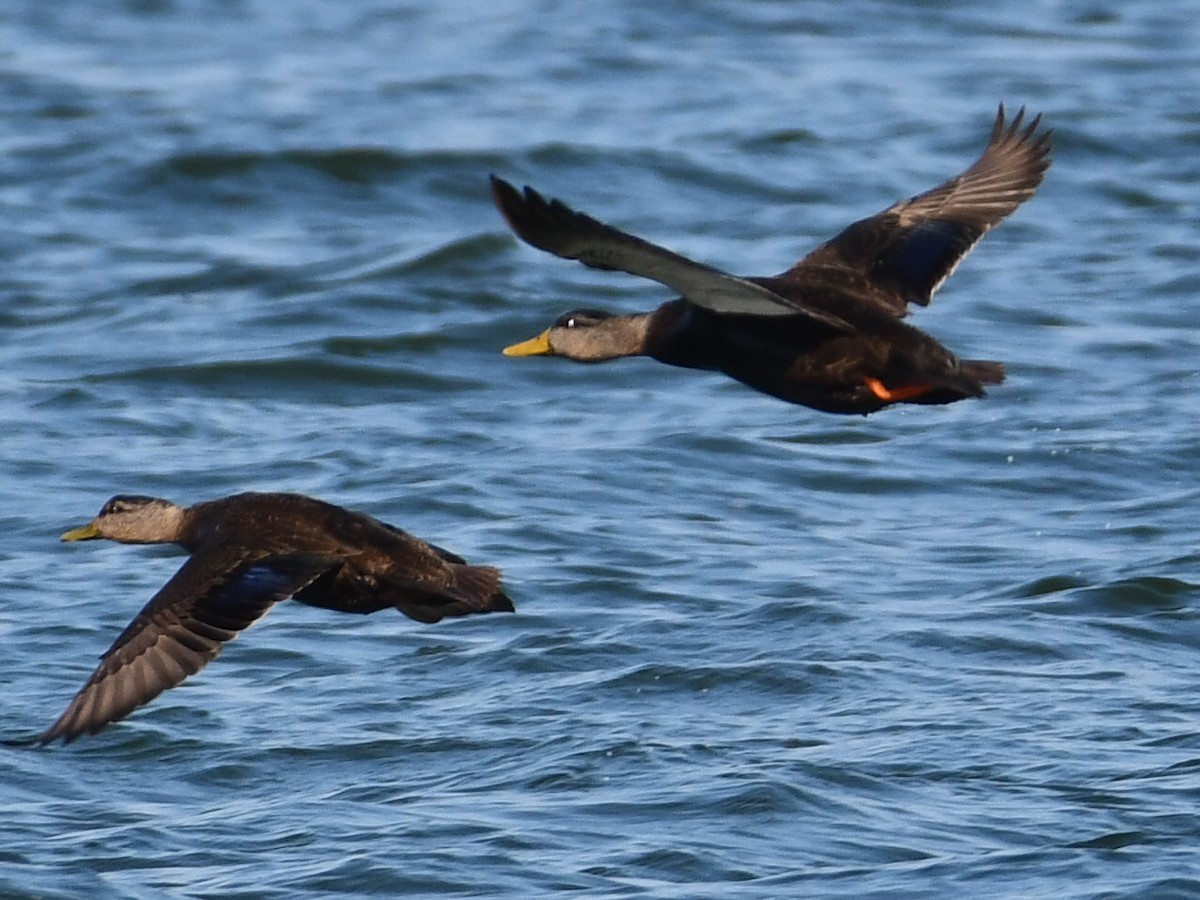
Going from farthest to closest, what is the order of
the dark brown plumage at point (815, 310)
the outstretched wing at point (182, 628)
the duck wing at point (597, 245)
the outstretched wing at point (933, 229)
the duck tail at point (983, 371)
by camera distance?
the outstretched wing at point (933, 229) → the duck tail at point (983, 371) → the outstretched wing at point (182, 628) → the dark brown plumage at point (815, 310) → the duck wing at point (597, 245)

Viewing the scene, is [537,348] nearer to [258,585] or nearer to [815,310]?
[815,310]

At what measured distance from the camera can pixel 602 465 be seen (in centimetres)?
1249

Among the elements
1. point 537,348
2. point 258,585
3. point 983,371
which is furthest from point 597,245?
point 537,348

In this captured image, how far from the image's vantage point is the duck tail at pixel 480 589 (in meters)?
7.64

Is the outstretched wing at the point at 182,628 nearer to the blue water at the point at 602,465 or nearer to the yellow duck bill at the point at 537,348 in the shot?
the blue water at the point at 602,465

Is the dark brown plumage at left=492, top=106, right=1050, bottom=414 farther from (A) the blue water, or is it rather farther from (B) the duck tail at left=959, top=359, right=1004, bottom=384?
(A) the blue water

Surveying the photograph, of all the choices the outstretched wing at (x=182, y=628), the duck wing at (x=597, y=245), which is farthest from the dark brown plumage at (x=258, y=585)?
the duck wing at (x=597, y=245)

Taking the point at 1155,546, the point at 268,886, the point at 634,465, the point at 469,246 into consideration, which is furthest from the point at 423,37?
the point at 268,886

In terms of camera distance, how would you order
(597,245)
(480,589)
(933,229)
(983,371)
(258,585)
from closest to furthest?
(597,245)
(258,585)
(480,589)
(983,371)
(933,229)

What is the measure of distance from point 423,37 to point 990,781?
628 inches

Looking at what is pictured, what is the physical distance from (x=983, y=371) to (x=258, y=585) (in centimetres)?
237

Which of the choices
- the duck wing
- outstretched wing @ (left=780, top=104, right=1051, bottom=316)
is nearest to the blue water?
outstretched wing @ (left=780, top=104, right=1051, bottom=316)

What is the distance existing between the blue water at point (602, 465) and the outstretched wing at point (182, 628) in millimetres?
907

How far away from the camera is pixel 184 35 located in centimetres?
2302
